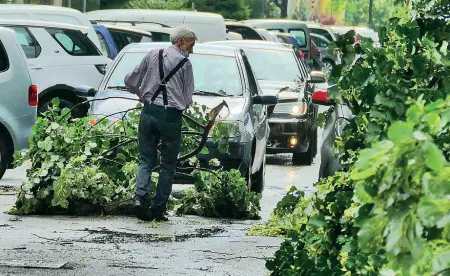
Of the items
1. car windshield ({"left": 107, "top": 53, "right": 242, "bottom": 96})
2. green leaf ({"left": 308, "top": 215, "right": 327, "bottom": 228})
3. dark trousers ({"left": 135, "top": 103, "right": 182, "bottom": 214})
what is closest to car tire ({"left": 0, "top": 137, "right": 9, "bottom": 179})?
car windshield ({"left": 107, "top": 53, "right": 242, "bottom": 96})

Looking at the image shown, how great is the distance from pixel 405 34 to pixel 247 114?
23.5 feet

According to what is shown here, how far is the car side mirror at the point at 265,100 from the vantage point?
14.1 m

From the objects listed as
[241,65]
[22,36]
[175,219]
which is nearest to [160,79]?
[175,219]

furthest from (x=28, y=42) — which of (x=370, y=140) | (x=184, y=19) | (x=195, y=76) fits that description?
(x=184, y=19)

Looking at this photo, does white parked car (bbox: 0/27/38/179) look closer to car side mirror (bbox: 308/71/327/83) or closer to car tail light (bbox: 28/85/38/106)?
car tail light (bbox: 28/85/38/106)

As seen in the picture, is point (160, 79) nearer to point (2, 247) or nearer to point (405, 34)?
point (2, 247)

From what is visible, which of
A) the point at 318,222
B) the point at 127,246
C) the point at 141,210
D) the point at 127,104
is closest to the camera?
the point at 318,222

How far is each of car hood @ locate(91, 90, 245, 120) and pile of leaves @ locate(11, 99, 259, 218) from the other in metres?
1.03

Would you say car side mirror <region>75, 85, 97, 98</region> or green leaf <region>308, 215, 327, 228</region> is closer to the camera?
green leaf <region>308, 215, 327, 228</region>

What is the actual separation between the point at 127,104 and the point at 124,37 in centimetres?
1186

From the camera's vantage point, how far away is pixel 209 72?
47.9 ft

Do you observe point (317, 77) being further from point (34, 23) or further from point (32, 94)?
point (32, 94)

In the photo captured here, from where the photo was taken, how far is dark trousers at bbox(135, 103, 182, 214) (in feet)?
36.8

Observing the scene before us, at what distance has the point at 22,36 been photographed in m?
18.3
